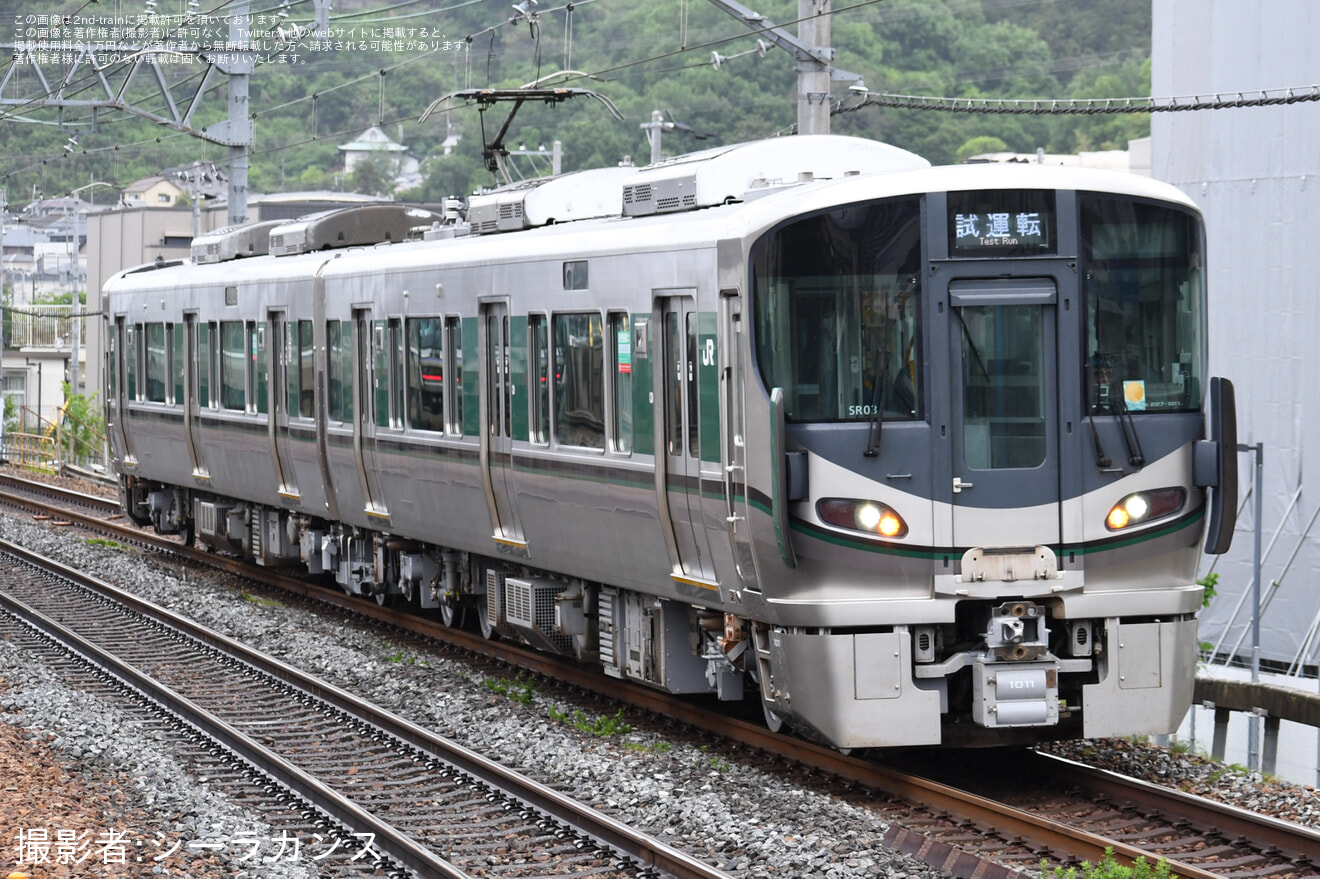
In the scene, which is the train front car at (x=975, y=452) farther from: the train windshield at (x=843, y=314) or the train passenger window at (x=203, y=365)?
the train passenger window at (x=203, y=365)

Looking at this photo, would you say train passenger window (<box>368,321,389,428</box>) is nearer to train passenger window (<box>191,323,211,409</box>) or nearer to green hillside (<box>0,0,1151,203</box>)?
train passenger window (<box>191,323,211,409</box>)

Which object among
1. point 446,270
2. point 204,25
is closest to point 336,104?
point 204,25

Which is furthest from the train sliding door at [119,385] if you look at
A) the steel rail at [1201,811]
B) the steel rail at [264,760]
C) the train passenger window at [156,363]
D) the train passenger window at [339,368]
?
the steel rail at [1201,811]

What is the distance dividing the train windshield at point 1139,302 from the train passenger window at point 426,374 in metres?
5.91

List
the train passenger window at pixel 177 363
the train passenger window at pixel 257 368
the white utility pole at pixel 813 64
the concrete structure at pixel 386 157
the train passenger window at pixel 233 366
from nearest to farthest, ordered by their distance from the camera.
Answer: the white utility pole at pixel 813 64
the train passenger window at pixel 257 368
the train passenger window at pixel 233 366
the train passenger window at pixel 177 363
the concrete structure at pixel 386 157

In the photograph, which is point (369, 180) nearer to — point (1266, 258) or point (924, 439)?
point (1266, 258)

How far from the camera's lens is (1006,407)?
9.58m

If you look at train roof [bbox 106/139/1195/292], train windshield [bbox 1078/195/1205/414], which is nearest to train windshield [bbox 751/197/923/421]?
train roof [bbox 106/139/1195/292]

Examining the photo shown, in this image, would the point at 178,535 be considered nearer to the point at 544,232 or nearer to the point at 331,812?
the point at 544,232

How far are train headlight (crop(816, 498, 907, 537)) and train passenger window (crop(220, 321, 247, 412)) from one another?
11.0 m

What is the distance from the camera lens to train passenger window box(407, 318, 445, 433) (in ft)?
47.1

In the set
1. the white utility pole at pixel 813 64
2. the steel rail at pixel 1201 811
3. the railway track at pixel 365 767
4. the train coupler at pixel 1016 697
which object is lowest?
the railway track at pixel 365 767

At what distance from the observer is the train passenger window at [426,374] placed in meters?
14.3

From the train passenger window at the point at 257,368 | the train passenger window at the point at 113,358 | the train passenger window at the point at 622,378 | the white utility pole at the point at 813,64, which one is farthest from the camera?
the train passenger window at the point at 113,358
